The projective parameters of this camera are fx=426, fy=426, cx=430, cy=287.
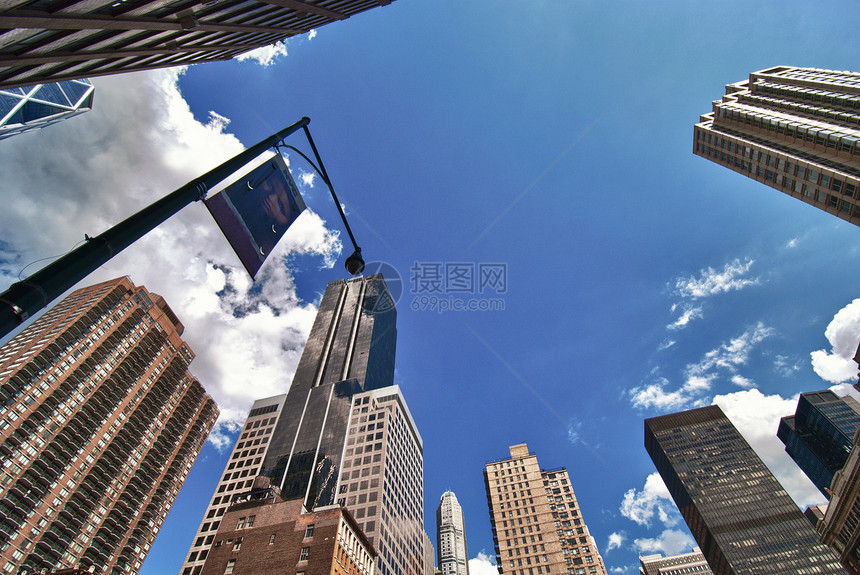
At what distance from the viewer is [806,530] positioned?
12338 cm

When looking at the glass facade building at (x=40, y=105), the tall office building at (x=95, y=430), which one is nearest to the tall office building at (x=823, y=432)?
the tall office building at (x=95, y=430)

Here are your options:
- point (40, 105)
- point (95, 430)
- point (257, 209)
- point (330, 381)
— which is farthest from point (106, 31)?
point (40, 105)

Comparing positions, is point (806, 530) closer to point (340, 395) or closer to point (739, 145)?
point (739, 145)

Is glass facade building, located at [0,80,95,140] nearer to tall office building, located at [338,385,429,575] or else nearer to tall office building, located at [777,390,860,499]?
A: tall office building, located at [338,385,429,575]

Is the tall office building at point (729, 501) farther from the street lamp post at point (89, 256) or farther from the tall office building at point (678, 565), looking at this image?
the street lamp post at point (89, 256)

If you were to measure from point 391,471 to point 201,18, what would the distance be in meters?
96.6

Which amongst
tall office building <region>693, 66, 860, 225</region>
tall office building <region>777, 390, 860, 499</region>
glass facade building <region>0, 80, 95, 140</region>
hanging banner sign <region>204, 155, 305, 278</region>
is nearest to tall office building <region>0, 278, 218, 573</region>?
glass facade building <region>0, 80, 95, 140</region>

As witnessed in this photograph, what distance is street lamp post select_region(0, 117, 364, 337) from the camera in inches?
205

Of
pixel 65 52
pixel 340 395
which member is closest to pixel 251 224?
pixel 65 52

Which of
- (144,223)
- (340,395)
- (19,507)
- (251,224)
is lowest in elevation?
(144,223)

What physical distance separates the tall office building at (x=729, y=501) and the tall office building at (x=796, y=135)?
11187 centimetres

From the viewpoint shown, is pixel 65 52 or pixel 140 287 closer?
pixel 65 52

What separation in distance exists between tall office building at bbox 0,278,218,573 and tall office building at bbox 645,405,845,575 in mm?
157828

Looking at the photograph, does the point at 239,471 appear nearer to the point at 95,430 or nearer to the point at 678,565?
the point at 95,430
